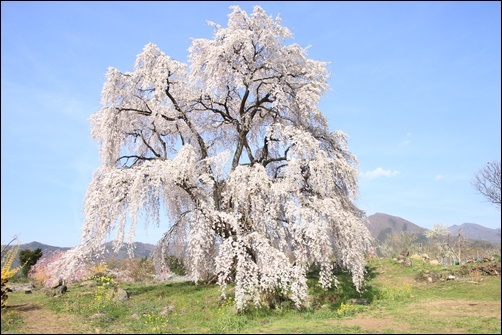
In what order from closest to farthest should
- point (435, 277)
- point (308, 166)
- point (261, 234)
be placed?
point (261, 234)
point (308, 166)
point (435, 277)

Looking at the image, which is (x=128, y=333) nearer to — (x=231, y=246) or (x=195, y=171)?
(x=231, y=246)

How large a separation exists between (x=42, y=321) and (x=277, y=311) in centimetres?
790

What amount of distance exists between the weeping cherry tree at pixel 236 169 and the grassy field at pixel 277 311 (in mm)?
833

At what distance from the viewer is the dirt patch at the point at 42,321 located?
1052cm

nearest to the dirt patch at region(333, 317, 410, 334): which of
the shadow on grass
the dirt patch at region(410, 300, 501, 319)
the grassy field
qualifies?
the grassy field

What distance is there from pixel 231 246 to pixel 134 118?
8.73 metres

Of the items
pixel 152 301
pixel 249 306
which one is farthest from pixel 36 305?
pixel 249 306

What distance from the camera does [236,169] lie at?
14.9 m

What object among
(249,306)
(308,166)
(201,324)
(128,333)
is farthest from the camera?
(308,166)

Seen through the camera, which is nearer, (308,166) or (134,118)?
(308,166)

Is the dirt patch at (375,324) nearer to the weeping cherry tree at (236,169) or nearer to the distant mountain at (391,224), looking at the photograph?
the weeping cherry tree at (236,169)

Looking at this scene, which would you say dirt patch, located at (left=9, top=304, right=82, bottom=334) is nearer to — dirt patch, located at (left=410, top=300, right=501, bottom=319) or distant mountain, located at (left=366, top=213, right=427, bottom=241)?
dirt patch, located at (left=410, top=300, right=501, bottom=319)

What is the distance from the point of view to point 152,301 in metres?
15.3

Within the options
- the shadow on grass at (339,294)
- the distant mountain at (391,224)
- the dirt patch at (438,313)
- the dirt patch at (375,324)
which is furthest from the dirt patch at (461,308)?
the distant mountain at (391,224)
